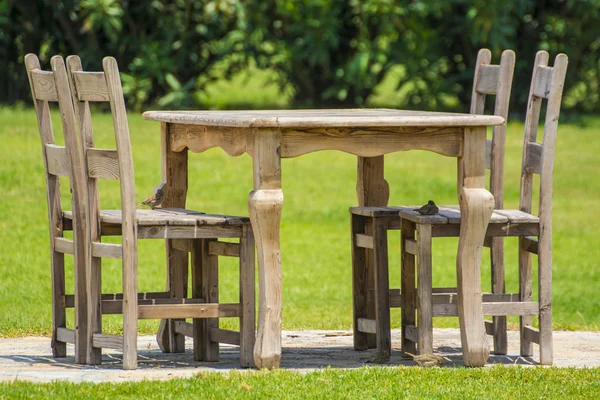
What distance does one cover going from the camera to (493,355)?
6863 mm

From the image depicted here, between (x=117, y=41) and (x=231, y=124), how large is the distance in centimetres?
1461

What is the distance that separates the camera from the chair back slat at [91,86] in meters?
5.97

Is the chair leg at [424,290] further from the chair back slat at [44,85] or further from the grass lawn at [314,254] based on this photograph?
the chair back slat at [44,85]

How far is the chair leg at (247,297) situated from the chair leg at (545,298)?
4.82 feet

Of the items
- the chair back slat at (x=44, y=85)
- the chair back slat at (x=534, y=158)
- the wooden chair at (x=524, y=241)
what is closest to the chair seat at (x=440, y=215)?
the wooden chair at (x=524, y=241)

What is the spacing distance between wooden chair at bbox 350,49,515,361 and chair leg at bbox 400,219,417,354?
0.01 meters

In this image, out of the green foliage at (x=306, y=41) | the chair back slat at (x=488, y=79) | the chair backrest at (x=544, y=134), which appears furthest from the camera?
the green foliage at (x=306, y=41)

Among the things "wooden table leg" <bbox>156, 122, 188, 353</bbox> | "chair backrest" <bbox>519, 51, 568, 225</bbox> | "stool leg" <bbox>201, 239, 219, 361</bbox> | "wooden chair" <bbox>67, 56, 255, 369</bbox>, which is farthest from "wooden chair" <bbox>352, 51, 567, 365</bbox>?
"wooden table leg" <bbox>156, 122, 188, 353</bbox>

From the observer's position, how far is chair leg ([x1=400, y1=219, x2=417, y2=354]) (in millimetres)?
6501

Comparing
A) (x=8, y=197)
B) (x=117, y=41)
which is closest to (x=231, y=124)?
(x=8, y=197)

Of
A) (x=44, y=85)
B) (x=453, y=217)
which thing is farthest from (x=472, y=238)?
(x=44, y=85)

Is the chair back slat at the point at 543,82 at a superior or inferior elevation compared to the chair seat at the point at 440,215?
superior

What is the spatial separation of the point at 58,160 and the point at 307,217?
6.73m

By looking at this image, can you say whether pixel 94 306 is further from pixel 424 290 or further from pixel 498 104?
pixel 498 104
